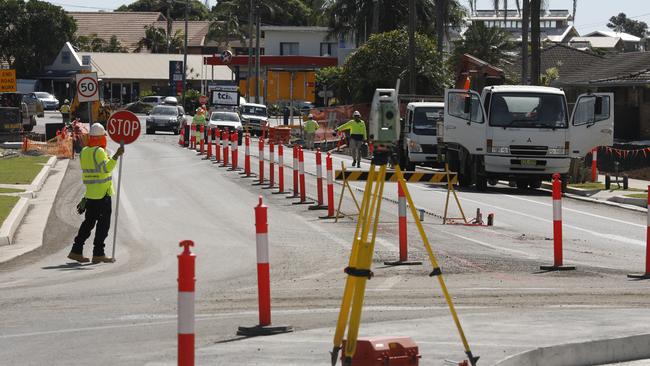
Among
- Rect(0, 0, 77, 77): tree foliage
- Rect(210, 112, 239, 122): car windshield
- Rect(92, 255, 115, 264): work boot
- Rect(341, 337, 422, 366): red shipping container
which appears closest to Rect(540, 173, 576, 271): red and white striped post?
Rect(92, 255, 115, 264): work boot

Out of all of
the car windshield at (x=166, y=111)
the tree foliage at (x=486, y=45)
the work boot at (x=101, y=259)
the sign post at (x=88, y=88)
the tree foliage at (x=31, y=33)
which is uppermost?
the tree foliage at (x=31, y=33)

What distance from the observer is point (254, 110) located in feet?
230

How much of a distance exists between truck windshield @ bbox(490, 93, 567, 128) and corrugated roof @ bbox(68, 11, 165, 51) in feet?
354

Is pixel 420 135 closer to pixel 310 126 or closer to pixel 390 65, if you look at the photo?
pixel 310 126

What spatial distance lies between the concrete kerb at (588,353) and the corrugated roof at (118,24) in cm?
12754

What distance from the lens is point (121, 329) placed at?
10.6 m

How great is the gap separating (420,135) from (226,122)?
19611mm

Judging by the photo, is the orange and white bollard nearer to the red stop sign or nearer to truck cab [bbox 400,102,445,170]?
the red stop sign

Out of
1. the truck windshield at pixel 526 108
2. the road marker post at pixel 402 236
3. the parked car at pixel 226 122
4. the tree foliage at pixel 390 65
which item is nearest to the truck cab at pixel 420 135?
the truck windshield at pixel 526 108

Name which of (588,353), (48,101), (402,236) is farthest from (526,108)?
(48,101)

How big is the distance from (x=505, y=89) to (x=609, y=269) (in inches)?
601

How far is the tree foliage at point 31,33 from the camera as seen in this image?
4213 inches

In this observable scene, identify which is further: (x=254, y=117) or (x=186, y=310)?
(x=254, y=117)

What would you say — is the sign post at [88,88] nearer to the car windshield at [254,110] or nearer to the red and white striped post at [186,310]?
the red and white striped post at [186,310]
